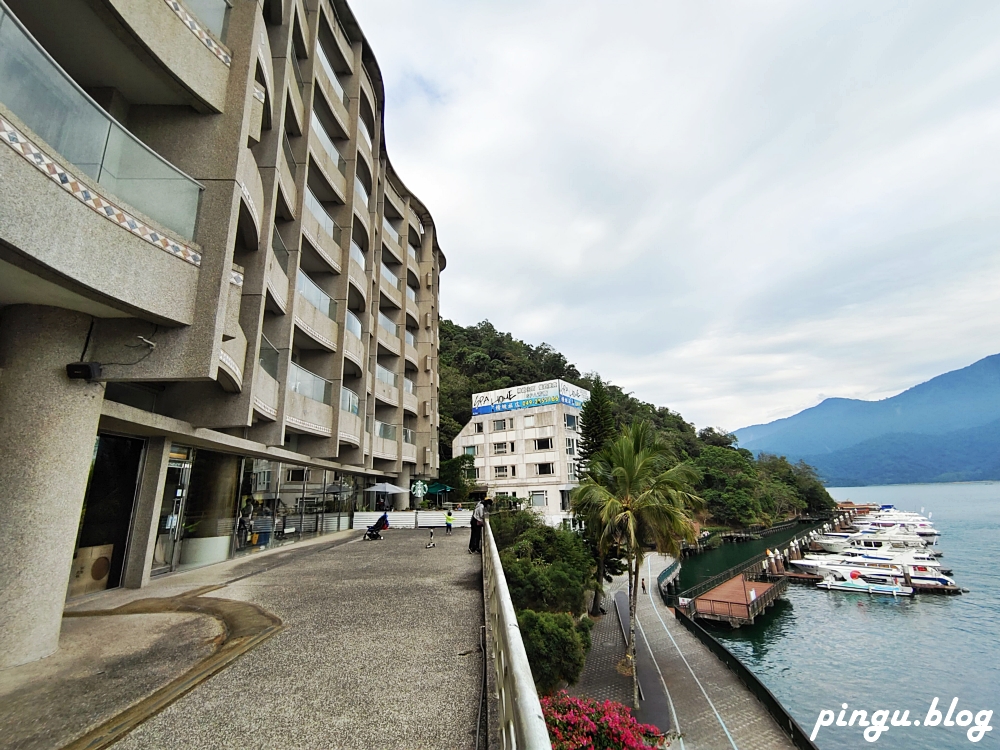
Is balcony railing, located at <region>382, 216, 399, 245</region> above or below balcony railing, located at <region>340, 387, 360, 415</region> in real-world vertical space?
above

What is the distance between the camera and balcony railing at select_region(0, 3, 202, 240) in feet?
14.6

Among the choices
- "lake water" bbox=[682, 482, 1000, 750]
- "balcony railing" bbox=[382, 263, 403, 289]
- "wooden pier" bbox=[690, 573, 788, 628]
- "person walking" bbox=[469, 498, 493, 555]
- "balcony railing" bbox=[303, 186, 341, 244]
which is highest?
"balcony railing" bbox=[382, 263, 403, 289]

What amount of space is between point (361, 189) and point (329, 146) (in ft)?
11.0

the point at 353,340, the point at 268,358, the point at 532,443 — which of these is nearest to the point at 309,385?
the point at 268,358

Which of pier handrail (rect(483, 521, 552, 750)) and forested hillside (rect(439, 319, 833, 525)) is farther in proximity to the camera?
forested hillside (rect(439, 319, 833, 525))

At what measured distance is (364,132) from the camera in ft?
73.3

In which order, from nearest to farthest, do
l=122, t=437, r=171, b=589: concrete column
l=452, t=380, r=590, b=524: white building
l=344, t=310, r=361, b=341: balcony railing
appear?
1. l=122, t=437, r=171, b=589: concrete column
2. l=344, t=310, r=361, b=341: balcony railing
3. l=452, t=380, r=590, b=524: white building

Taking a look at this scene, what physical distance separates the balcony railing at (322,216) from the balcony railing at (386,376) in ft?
23.7

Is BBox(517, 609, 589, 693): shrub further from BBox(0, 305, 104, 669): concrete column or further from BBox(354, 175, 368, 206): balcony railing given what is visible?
BBox(354, 175, 368, 206): balcony railing

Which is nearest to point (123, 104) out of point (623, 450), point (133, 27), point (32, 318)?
point (133, 27)

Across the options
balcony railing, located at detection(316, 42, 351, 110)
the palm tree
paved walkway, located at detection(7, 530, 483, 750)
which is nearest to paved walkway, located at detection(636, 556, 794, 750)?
the palm tree

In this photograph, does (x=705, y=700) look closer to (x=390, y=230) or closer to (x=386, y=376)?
(x=386, y=376)

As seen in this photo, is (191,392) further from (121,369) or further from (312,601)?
(312,601)

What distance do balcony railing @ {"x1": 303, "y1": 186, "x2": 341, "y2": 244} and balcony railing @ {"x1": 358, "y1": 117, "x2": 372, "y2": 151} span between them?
4898 millimetres
